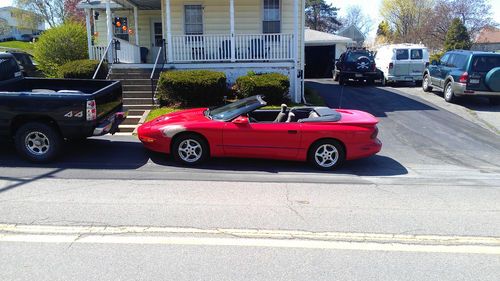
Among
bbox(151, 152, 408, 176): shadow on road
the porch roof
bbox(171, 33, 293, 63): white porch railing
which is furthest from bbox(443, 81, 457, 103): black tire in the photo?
the porch roof

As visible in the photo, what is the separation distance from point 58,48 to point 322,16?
62594 millimetres

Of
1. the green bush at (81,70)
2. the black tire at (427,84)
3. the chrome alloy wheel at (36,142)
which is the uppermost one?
the green bush at (81,70)

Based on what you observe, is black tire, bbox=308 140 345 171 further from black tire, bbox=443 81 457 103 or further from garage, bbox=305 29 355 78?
garage, bbox=305 29 355 78

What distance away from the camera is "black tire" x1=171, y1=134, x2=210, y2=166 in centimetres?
758

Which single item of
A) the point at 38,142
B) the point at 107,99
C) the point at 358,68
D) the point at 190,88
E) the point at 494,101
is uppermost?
the point at 358,68

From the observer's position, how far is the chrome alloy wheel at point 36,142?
24.7 ft

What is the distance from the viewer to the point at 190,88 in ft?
42.2

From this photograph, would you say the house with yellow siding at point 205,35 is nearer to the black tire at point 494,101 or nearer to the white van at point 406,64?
the white van at point 406,64

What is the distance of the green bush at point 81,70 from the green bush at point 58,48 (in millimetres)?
4090

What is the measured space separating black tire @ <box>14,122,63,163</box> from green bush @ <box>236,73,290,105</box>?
271 inches

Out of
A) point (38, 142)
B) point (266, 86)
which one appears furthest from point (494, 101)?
point (38, 142)

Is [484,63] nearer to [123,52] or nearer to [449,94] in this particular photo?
[449,94]

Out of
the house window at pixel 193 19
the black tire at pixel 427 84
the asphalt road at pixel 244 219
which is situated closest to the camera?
the asphalt road at pixel 244 219

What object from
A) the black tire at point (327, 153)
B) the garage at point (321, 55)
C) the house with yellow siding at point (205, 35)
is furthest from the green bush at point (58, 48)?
the garage at point (321, 55)
